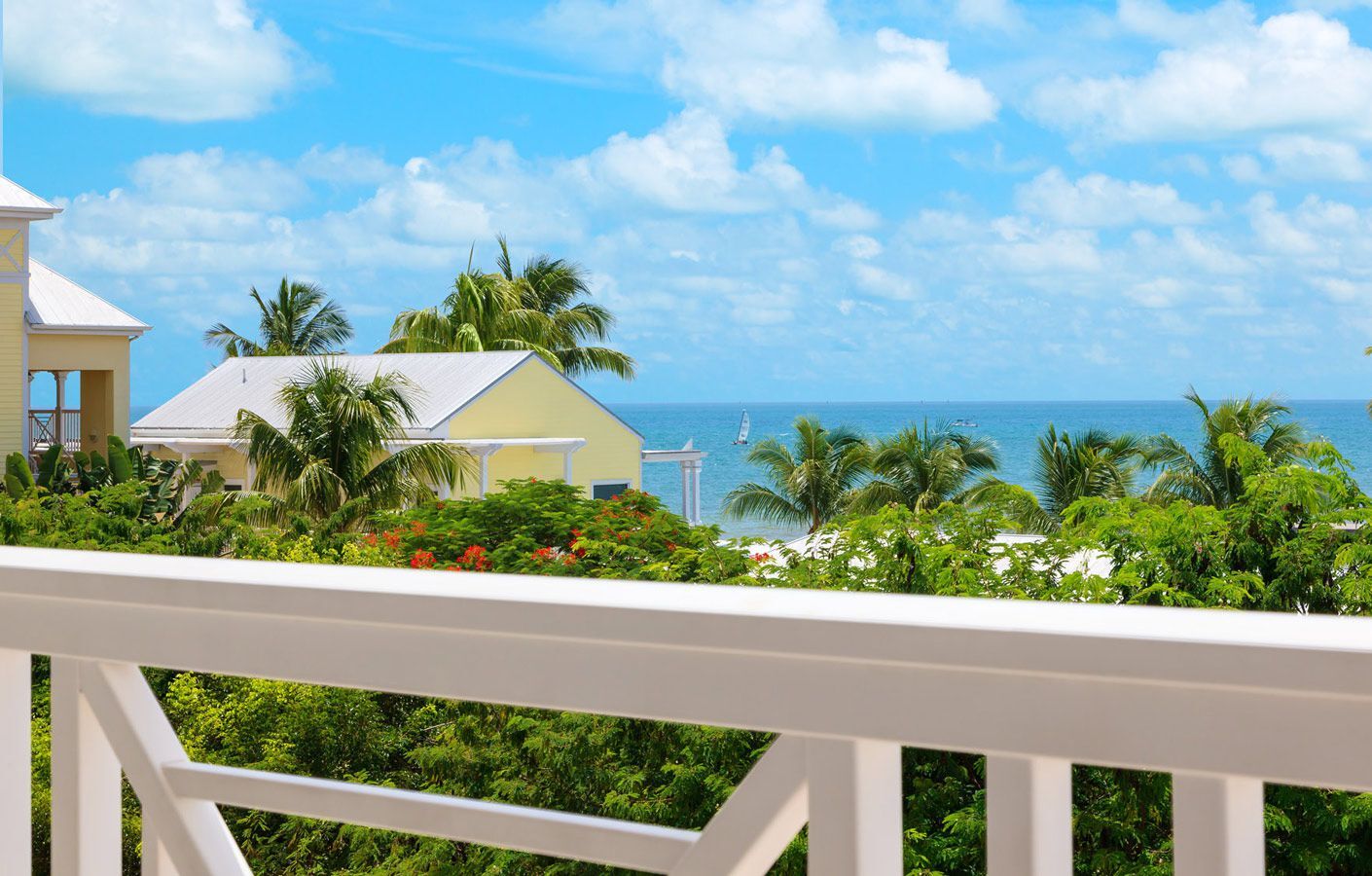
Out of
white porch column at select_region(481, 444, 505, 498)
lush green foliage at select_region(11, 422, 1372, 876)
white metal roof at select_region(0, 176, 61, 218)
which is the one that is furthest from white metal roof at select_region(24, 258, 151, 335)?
lush green foliage at select_region(11, 422, 1372, 876)

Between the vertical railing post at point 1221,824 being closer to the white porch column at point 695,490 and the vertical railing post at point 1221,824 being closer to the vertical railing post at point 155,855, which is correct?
the vertical railing post at point 155,855

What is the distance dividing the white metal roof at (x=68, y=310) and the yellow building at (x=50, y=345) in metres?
0.02

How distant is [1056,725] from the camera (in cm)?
65

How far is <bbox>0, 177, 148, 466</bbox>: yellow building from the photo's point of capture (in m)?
20.1

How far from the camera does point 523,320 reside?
104ft

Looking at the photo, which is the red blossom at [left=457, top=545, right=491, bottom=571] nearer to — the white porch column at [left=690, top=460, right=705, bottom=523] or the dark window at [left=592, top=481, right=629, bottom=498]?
the dark window at [left=592, top=481, right=629, bottom=498]

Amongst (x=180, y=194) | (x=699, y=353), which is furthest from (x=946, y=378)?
(x=180, y=194)

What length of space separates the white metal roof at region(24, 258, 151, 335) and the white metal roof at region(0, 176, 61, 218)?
1.64 meters

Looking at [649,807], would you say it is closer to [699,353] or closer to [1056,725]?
[1056,725]

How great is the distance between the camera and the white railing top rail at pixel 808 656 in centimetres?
60

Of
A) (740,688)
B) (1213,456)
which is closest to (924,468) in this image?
(1213,456)

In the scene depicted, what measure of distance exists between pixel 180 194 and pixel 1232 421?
3028 inches

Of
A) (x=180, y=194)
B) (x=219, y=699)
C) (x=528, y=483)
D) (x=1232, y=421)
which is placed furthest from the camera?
(x=180, y=194)

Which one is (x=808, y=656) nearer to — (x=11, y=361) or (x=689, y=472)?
(x=11, y=361)
